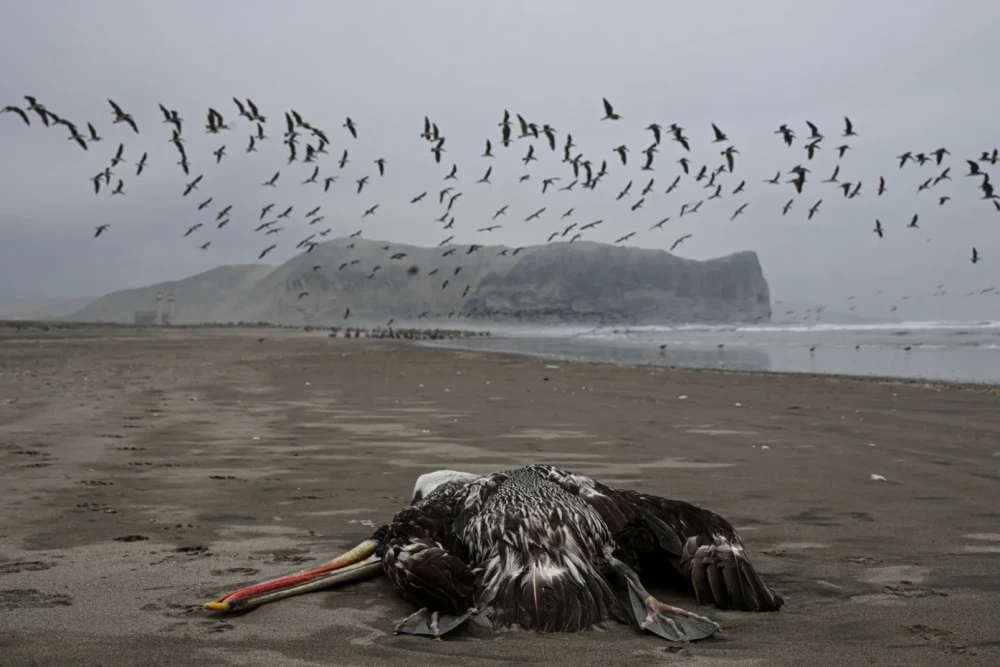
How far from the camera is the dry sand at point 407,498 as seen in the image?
3.96 meters

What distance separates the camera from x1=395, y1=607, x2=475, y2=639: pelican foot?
4.10 metres

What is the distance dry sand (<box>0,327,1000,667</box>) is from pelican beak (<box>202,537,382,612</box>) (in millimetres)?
74

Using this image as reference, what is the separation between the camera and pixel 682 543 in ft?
16.3

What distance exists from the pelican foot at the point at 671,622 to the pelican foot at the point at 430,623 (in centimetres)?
81

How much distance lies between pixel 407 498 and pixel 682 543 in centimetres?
319

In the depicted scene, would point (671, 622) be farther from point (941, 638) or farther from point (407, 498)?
point (407, 498)

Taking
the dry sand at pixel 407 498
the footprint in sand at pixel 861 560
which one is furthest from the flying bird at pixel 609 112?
the footprint in sand at pixel 861 560

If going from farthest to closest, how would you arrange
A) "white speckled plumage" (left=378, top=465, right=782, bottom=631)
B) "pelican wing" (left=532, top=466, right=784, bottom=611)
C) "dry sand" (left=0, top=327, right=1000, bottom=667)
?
"pelican wing" (left=532, top=466, right=784, bottom=611), "white speckled plumage" (left=378, top=465, right=782, bottom=631), "dry sand" (left=0, top=327, right=1000, bottom=667)

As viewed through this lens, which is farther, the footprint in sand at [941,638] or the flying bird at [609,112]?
the flying bird at [609,112]

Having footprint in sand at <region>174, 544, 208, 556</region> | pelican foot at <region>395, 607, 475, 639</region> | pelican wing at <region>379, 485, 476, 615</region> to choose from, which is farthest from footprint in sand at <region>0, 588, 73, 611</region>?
pelican foot at <region>395, 607, 475, 639</region>

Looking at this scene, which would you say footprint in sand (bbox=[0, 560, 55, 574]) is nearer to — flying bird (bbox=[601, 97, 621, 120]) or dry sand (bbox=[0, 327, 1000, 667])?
dry sand (bbox=[0, 327, 1000, 667])

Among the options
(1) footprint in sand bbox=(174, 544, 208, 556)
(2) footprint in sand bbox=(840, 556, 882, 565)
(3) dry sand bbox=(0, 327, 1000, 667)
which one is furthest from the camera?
(1) footprint in sand bbox=(174, 544, 208, 556)

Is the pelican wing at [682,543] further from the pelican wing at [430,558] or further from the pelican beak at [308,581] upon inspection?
the pelican beak at [308,581]

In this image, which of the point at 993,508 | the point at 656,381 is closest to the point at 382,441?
the point at 993,508
